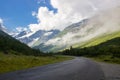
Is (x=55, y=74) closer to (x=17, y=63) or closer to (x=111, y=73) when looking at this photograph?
(x=111, y=73)

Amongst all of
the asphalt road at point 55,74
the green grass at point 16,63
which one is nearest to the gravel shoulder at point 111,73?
the asphalt road at point 55,74

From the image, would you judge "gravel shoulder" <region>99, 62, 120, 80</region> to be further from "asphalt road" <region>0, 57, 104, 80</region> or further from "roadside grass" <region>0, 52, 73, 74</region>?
"roadside grass" <region>0, 52, 73, 74</region>

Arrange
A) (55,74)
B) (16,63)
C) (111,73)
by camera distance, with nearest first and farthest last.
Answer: (55,74) < (111,73) < (16,63)

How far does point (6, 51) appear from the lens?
7343 inches

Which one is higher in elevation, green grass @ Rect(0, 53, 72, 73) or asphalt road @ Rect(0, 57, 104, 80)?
green grass @ Rect(0, 53, 72, 73)

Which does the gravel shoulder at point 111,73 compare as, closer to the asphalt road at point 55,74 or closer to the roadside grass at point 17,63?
the asphalt road at point 55,74

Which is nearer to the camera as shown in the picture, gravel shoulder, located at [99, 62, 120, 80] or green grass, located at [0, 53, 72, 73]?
gravel shoulder, located at [99, 62, 120, 80]

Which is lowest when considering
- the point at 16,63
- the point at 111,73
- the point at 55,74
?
the point at 111,73

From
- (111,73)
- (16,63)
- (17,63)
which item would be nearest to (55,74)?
(111,73)

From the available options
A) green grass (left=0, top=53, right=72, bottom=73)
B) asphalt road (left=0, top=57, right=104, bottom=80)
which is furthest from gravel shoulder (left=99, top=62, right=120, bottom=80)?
green grass (left=0, top=53, right=72, bottom=73)

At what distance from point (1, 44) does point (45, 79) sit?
557ft

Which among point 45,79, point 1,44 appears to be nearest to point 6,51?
point 1,44

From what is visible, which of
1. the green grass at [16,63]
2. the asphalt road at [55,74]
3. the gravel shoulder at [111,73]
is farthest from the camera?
the green grass at [16,63]

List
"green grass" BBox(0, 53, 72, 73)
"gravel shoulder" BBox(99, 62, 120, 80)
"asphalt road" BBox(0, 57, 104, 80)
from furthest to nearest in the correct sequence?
"green grass" BBox(0, 53, 72, 73) < "gravel shoulder" BBox(99, 62, 120, 80) < "asphalt road" BBox(0, 57, 104, 80)
